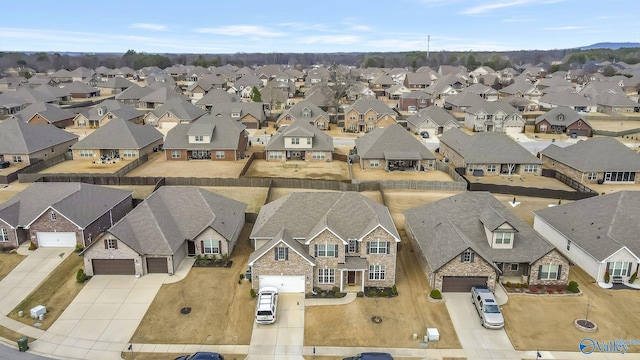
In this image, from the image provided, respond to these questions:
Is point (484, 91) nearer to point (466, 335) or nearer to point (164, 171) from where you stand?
point (164, 171)

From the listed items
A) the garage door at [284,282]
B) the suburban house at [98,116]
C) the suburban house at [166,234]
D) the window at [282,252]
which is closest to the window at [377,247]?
the garage door at [284,282]

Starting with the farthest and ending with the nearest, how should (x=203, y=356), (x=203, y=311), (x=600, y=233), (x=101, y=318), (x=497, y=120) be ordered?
(x=497, y=120) → (x=600, y=233) → (x=203, y=311) → (x=101, y=318) → (x=203, y=356)

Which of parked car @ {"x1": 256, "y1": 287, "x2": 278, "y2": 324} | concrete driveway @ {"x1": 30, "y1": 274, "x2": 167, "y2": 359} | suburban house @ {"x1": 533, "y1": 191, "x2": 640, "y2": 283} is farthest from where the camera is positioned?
suburban house @ {"x1": 533, "y1": 191, "x2": 640, "y2": 283}

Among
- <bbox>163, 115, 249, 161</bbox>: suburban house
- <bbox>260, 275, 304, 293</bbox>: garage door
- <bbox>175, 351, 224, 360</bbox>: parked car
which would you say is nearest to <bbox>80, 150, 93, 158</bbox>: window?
<bbox>163, 115, 249, 161</bbox>: suburban house

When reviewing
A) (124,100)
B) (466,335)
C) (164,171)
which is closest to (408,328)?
(466,335)

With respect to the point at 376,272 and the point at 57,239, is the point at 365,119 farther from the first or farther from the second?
the point at 57,239

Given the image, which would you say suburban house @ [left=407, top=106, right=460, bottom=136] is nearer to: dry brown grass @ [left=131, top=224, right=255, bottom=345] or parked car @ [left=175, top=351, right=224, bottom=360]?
dry brown grass @ [left=131, top=224, right=255, bottom=345]

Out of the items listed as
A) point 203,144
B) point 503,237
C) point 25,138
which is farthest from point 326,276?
point 25,138

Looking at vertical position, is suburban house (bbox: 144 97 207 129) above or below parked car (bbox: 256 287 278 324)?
above
